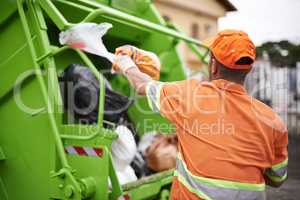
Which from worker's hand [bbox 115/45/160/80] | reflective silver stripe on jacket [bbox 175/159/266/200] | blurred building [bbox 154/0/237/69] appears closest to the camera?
reflective silver stripe on jacket [bbox 175/159/266/200]

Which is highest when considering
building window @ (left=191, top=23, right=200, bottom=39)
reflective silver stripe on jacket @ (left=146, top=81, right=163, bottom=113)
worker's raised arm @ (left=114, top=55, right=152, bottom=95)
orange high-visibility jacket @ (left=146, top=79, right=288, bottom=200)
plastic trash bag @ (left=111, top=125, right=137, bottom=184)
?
building window @ (left=191, top=23, right=200, bottom=39)

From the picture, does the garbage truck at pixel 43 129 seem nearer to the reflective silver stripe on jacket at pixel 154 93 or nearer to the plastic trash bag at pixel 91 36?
the plastic trash bag at pixel 91 36

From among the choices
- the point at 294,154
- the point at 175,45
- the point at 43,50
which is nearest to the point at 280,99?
the point at 294,154

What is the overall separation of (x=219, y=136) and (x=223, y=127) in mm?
50

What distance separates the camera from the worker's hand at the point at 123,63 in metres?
1.92

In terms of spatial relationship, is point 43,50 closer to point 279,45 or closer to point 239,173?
point 239,173

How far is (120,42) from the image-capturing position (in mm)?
4035

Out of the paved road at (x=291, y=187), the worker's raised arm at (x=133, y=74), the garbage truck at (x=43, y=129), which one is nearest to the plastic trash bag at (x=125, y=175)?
the garbage truck at (x=43, y=129)

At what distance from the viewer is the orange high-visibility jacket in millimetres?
1742

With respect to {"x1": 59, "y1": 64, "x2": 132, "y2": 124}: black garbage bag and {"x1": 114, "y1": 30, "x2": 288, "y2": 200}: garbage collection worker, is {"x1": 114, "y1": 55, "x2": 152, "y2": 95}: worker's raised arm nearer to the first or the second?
{"x1": 114, "y1": 30, "x2": 288, "y2": 200}: garbage collection worker

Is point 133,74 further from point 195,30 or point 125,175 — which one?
point 195,30

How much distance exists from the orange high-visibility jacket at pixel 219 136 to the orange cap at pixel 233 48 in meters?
0.09

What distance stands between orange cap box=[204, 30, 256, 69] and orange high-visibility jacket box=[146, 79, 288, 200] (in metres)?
0.09

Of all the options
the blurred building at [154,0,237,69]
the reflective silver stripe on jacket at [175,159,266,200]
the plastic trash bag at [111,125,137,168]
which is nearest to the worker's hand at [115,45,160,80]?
the reflective silver stripe on jacket at [175,159,266,200]
